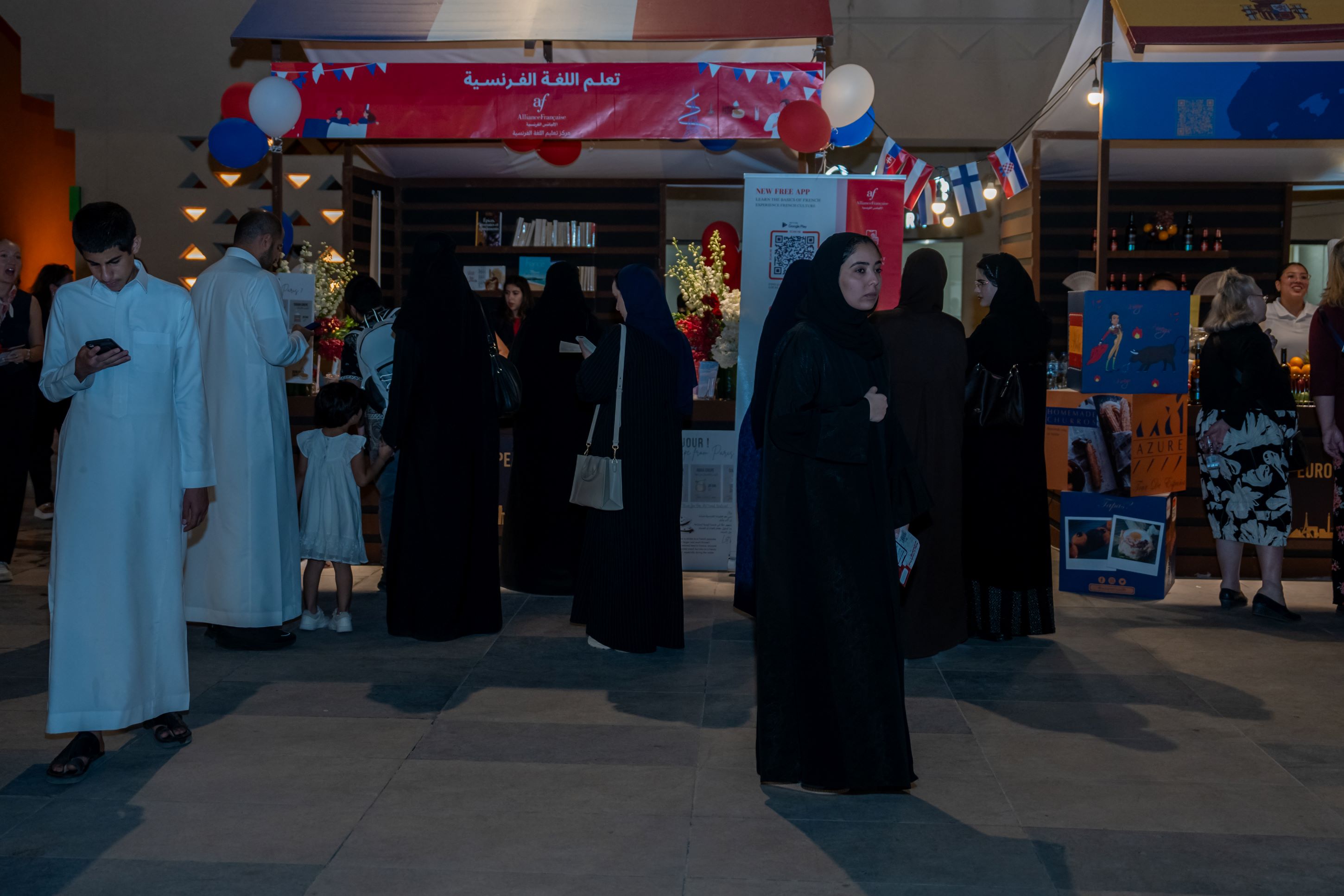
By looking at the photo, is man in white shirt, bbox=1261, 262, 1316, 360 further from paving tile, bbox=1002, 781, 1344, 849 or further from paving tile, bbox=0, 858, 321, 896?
paving tile, bbox=0, 858, 321, 896

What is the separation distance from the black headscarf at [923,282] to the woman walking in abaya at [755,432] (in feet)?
1.36

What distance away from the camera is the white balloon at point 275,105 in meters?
6.68

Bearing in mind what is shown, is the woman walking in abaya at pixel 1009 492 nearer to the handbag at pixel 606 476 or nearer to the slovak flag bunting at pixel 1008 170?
the handbag at pixel 606 476

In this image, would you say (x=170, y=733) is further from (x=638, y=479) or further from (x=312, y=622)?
(x=638, y=479)

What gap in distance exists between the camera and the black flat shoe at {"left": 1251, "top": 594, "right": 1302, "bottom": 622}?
5.67 metres

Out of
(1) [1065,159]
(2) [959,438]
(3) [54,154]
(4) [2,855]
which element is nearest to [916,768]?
(2) [959,438]

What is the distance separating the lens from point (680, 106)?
683cm

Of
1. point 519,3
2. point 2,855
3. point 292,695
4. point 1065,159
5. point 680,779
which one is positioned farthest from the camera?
point 1065,159

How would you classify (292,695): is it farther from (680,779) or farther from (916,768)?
(916,768)

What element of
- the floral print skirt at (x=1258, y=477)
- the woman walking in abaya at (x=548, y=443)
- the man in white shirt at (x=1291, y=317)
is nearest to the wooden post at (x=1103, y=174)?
the floral print skirt at (x=1258, y=477)

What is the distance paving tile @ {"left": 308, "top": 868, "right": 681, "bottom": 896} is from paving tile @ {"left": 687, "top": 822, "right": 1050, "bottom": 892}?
15 centimetres

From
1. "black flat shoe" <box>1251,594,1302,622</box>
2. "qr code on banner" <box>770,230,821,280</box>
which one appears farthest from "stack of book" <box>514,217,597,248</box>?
"black flat shoe" <box>1251,594,1302,622</box>

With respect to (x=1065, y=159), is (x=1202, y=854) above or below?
below

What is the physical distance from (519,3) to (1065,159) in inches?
182
